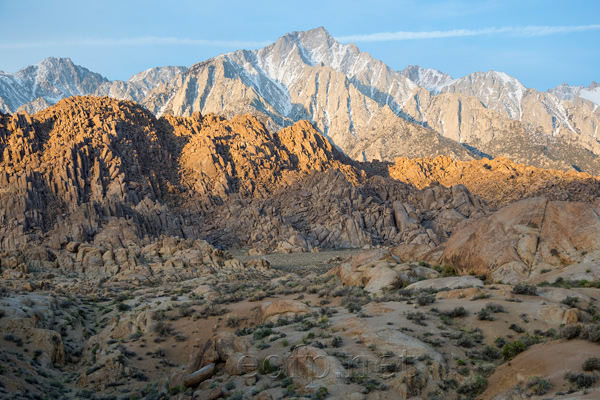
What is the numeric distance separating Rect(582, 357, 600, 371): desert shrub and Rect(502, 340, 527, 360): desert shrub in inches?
116

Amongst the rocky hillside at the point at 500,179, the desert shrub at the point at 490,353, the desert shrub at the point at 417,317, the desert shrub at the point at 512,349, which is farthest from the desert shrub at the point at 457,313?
the rocky hillside at the point at 500,179

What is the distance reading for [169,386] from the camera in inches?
660

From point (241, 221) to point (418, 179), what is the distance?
6006cm

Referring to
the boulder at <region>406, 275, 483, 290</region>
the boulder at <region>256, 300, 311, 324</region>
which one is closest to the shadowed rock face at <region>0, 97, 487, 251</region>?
the boulder at <region>256, 300, 311, 324</region>

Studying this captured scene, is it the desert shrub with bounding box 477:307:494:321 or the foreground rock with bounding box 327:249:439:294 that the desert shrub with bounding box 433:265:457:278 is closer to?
the foreground rock with bounding box 327:249:439:294

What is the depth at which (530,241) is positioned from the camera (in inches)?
1018

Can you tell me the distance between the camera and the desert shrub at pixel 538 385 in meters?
11.2

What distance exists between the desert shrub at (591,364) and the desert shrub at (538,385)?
1.16m

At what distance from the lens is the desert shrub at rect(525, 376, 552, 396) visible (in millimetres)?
11156

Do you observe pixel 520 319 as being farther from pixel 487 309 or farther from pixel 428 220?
pixel 428 220

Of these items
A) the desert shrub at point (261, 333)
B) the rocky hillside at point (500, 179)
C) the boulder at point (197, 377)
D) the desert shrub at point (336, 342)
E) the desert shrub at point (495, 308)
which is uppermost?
the rocky hillside at point (500, 179)

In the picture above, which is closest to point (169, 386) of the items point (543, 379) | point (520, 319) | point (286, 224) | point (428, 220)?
point (543, 379)

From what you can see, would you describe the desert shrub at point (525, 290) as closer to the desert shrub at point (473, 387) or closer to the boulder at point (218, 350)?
the desert shrub at point (473, 387)

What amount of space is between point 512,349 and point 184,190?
318 feet
